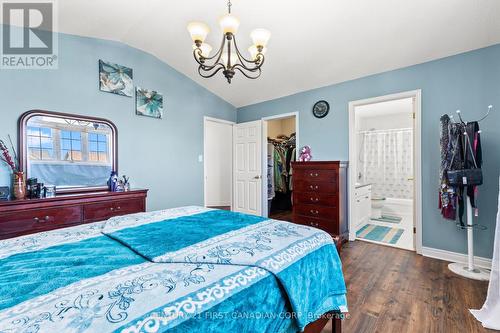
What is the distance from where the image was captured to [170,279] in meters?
0.81

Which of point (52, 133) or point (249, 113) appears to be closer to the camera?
point (52, 133)

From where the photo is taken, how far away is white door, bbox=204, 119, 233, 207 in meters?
5.55

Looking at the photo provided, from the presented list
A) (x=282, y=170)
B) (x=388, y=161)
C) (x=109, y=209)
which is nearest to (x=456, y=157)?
(x=282, y=170)

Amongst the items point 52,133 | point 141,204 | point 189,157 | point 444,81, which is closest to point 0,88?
point 52,133

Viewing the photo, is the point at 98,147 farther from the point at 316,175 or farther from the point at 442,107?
the point at 442,107

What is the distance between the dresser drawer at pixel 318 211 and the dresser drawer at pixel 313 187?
0.24m

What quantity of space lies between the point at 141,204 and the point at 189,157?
1.25 metres

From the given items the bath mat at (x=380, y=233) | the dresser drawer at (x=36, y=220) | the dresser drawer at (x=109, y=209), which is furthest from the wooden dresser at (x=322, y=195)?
the dresser drawer at (x=36, y=220)

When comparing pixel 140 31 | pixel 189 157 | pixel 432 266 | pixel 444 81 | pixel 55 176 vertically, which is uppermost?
pixel 140 31

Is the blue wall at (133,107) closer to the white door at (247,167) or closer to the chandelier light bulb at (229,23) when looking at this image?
the white door at (247,167)

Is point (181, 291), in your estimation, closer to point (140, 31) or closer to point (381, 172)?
point (140, 31)

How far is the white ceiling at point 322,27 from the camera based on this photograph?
7.41 ft

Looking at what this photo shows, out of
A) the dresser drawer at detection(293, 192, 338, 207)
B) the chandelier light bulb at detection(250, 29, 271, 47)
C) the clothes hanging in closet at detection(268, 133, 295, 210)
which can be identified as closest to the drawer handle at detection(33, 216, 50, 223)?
the chandelier light bulb at detection(250, 29, 271, 47)

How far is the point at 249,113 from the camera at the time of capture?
4.75 metres
